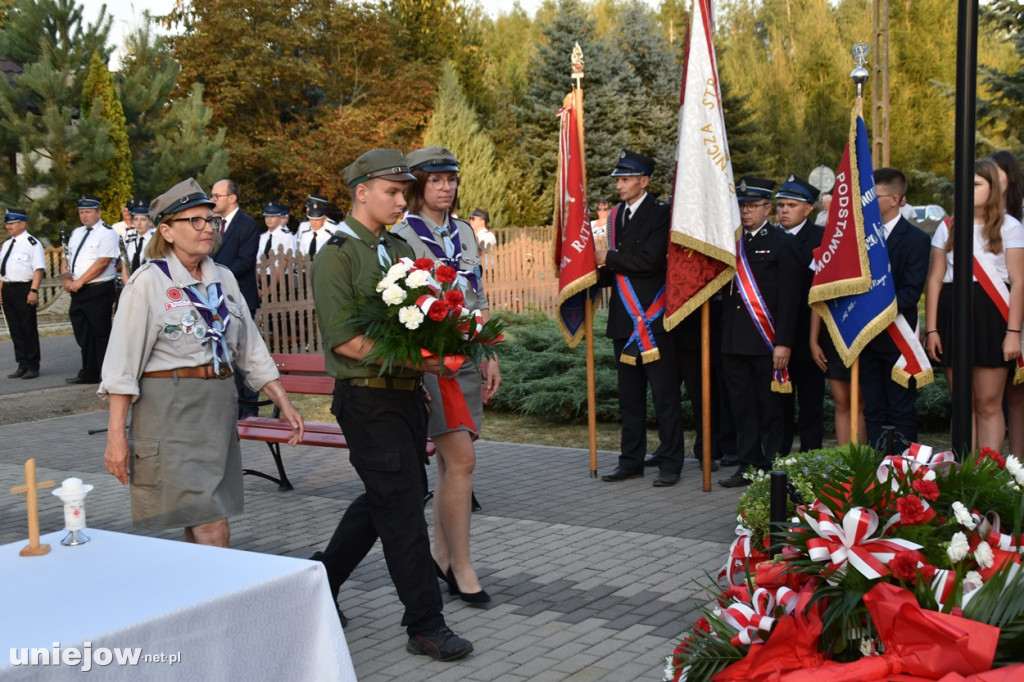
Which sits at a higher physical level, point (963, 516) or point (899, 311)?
point (899, 311)

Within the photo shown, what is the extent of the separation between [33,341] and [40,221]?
13393 millimetres

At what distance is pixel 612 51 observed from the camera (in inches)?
1747

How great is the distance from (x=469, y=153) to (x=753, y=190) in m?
29.4

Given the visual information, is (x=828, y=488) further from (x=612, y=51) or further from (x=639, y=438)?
(x=612, y=51)

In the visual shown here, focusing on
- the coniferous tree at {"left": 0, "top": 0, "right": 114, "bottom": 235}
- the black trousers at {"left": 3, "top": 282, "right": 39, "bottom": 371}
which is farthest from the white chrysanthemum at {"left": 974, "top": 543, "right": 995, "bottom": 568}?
the coniferous tree at {"left": 0, "top": 0, "right": 114, "bottom": 235}

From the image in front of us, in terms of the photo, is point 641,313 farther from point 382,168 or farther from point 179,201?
point 179,201

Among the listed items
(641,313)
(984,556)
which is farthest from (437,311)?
(641,313)

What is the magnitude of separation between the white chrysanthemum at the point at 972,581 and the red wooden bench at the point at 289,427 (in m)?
4.70

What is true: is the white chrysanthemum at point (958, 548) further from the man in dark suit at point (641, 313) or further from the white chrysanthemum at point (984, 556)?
the man in dark suit at point (641, 313)

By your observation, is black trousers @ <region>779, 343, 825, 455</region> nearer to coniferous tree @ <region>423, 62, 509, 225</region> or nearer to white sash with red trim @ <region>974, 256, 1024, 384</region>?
white sash with red trim @ <region>974, 256, 1024, 384</region>

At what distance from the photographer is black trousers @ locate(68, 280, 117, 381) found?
14.2 metres

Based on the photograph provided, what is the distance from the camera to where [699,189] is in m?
7.74

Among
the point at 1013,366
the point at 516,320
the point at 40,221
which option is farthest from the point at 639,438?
the point at 40,221

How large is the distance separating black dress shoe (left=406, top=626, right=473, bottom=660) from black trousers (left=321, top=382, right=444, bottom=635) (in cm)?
3
